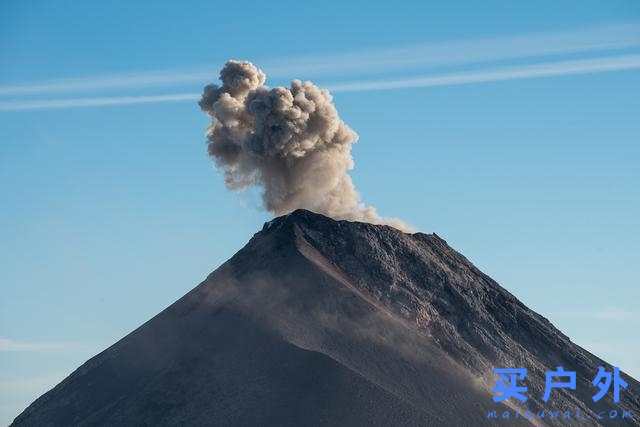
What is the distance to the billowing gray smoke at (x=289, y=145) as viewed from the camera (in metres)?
123

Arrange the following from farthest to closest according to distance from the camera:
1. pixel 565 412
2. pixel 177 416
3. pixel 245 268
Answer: pixel 245 268 → pixel 565 412 → pixel 177 416

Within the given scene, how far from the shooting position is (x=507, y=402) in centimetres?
10644

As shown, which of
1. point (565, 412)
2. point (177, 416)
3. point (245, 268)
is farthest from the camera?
point (245, 268)

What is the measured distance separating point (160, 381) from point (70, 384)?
13917mm

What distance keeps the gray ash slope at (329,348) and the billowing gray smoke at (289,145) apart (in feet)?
15.0

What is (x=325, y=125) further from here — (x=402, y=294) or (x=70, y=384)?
(x=70, y=384)

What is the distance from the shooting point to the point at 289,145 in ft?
403

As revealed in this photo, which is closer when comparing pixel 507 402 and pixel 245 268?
pixel 507 402

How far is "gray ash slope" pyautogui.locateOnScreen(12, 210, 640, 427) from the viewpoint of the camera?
100 meters

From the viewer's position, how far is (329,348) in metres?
106

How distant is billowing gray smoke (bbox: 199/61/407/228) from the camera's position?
123 meters

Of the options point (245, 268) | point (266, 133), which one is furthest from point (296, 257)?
point (266, 133)

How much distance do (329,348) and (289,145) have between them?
79.1ft

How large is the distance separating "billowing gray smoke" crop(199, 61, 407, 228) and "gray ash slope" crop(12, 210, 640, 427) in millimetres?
4582
